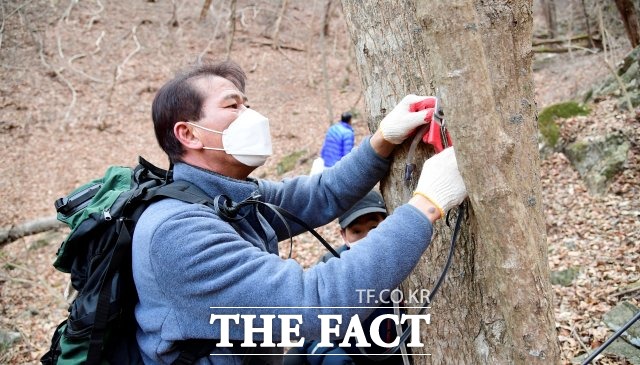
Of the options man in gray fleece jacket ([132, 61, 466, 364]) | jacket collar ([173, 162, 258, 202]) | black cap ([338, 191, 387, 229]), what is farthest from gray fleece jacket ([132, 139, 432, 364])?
black cap ([338, 191, 387, 229])

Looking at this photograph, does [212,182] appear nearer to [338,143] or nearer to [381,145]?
[381,145]

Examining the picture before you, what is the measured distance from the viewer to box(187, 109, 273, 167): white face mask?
75.0 inches

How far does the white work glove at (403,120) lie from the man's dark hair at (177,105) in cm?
74

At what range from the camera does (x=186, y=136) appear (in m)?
1.91

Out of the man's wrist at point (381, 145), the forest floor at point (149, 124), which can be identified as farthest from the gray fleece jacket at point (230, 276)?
the forest floor at point (149, 124)

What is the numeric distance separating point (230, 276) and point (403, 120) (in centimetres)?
75

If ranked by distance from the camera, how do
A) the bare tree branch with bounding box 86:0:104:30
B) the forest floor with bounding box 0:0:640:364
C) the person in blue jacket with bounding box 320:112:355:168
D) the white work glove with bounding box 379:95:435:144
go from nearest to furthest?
the white work glove with bounding box 379:95:435:144 < the forest floor with bounding box 0:0:640:364 < the person in blue jacket with bounding box 320:112:355:168 < the bare tree branch with bounding box 86:0:104:30

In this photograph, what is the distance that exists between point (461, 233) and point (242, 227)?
0.76 metres

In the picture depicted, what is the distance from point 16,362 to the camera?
4.86 metres

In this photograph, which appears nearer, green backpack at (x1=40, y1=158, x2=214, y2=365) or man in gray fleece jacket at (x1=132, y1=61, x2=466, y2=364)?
man in gray fleece jacket at (x1=132, y1=61, x2=466, y2=364)

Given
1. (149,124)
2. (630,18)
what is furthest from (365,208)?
(149,124)

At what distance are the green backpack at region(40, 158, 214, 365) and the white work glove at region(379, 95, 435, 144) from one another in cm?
68

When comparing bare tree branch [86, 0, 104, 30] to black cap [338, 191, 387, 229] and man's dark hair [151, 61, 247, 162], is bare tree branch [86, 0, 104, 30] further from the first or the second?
man's dark hair [151, 61, 247, 162]

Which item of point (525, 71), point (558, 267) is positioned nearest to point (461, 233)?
point (525, 71)
